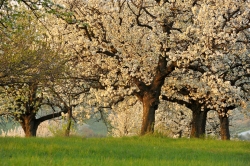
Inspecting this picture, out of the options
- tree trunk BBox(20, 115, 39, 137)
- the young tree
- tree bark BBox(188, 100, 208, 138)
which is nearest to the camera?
the young tree

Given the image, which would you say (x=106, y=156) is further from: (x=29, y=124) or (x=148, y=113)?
(x=29, y=124)

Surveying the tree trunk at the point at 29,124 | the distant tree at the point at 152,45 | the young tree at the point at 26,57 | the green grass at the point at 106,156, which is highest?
the distant tree at the point at 152,45

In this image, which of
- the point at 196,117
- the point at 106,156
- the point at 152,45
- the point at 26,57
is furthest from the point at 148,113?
the point at 106,156

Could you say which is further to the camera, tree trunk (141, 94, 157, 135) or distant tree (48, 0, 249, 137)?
tree trunk (141, 94, 157, 135)

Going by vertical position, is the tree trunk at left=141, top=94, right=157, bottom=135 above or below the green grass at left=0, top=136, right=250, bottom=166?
above

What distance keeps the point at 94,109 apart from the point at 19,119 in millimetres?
5545

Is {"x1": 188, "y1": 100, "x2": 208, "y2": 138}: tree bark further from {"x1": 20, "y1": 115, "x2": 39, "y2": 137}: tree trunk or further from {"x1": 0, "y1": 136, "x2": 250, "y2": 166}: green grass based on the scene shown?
{"x1": 20, "y1": 115, "x2": 39, "y2": 137}: tree trunk

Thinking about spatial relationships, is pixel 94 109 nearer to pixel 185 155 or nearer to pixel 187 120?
pixel 187 120

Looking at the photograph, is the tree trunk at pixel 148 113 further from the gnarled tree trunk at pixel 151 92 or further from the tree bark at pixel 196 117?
the tree bark at pixel 196 117

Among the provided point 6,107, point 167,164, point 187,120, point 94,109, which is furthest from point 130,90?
point 187,120

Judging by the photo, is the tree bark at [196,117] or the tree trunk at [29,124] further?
the tree trunk at [29,124]

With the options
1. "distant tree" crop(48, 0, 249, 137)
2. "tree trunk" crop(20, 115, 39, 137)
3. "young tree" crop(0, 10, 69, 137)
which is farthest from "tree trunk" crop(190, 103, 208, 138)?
"young tree" crop(0, 10, 69, 137)

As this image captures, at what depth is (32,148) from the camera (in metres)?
15.2

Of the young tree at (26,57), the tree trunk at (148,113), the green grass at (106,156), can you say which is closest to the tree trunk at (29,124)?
the tree trunk at (148,113)
